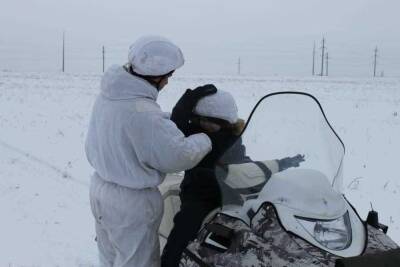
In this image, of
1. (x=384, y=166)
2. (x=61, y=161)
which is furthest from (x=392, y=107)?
(x=61, y=161)

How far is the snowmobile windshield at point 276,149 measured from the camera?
268 centimetres

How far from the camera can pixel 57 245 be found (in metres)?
5.36

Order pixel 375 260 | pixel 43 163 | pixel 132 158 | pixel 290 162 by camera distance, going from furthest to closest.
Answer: pixel 43 163 → pixel 132 158 → pixel 290 162 → pixel 375 260

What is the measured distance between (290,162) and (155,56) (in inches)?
32.0

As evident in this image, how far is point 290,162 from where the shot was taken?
2.69 metres

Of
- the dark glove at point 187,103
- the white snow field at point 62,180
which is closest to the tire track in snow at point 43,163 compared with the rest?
the white snow field at point 62,180

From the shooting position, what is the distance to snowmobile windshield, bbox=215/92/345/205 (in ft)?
8.78

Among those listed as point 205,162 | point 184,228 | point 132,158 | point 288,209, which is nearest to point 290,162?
point 288,209

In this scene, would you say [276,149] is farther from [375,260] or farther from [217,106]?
[375,260]

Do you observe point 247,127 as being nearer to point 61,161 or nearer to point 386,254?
point 386,254

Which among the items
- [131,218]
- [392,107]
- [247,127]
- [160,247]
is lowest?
[392,107]

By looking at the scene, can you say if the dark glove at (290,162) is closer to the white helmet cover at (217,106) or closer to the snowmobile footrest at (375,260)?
the white helmet cover at (217,106)

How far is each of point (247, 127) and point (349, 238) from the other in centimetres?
69

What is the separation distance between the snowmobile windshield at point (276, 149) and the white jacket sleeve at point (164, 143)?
135 millimetres
